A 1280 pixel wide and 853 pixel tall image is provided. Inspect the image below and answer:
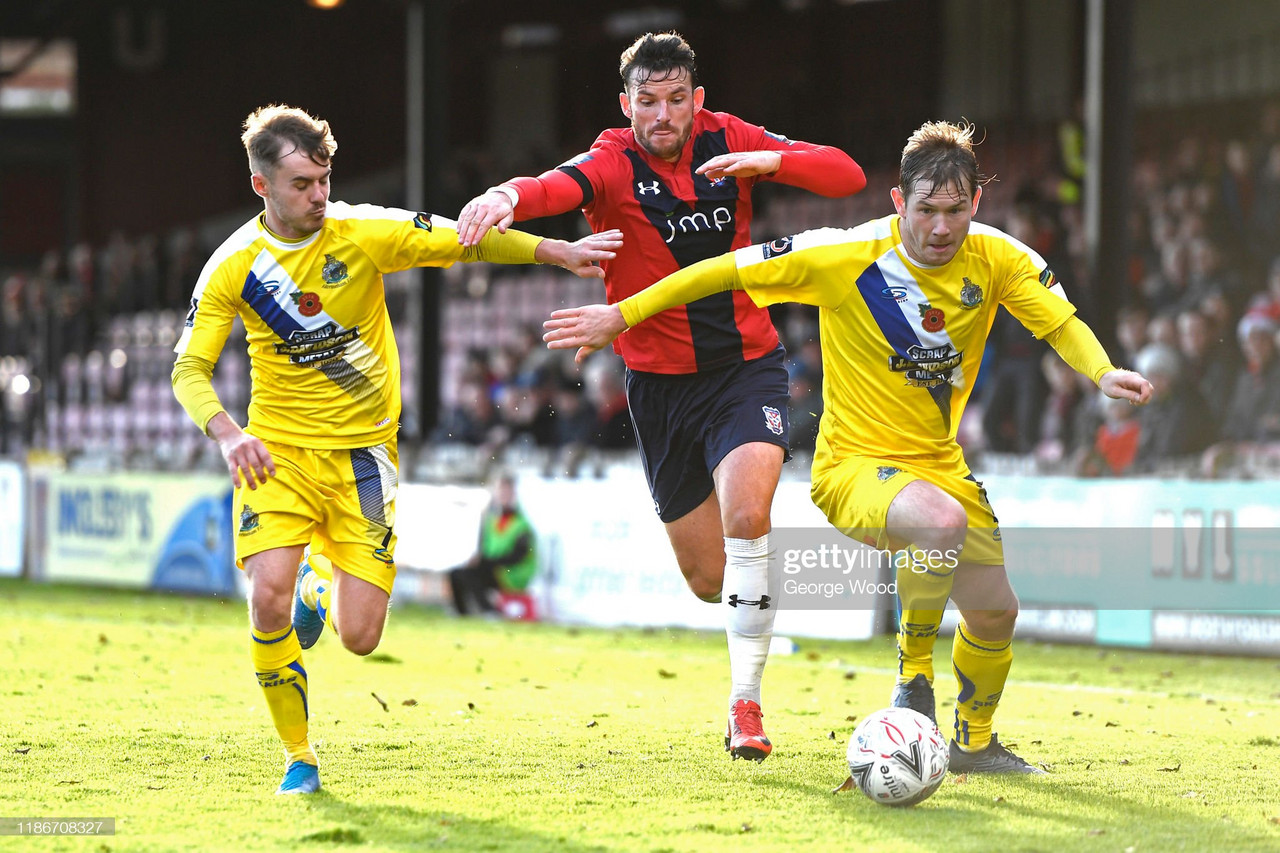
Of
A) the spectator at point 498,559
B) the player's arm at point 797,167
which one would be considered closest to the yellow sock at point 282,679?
the player's arm at point 797,167

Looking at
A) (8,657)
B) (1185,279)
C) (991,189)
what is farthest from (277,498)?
(991,189)

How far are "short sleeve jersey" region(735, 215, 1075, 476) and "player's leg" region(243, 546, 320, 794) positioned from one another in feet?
6.35

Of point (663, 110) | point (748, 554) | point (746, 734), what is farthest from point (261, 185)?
point (746, 734)

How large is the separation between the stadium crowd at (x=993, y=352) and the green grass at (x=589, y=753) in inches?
81.3

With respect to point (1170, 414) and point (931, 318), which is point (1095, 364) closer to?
point (931, 318)

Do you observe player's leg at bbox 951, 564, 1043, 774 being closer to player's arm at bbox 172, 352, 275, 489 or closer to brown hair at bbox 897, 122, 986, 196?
brown hair at bbox 897, 122, 986, 196

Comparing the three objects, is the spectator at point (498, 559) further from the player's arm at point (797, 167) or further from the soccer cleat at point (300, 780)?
the soccer cleat at point (300, 780)

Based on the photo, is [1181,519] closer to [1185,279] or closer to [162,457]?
[1185,279]

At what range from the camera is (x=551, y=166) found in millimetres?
22250

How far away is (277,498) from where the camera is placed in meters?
5.55

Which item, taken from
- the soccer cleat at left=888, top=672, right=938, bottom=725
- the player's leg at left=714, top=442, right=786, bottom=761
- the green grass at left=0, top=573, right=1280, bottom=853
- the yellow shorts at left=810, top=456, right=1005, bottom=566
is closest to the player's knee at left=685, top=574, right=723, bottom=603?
the player's leg at left=714, top=442, right=786, bottom=761

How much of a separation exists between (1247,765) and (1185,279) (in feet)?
27.0

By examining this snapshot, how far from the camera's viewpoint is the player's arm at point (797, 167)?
19.4 feet

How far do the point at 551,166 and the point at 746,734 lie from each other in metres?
17.2
